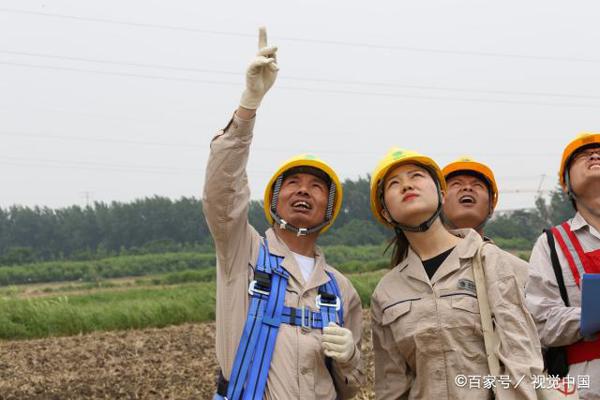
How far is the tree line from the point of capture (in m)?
55.8

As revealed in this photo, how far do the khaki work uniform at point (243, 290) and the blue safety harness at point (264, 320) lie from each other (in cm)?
3

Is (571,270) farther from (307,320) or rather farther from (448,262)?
(307,320)

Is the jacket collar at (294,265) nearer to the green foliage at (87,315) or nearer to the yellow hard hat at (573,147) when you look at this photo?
the yellow hard hat at (573,147)

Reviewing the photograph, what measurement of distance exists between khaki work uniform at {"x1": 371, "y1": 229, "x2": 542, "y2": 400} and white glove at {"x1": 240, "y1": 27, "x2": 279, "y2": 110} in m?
1.03

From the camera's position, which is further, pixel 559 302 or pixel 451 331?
pixel 559 302

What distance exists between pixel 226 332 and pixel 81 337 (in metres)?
11.7

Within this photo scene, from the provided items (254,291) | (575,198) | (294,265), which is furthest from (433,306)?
(575,198)

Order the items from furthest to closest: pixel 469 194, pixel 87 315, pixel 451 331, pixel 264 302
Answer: pixel 87 315 → pixel 469 194 → pixel 264 302 → pixel 451 331

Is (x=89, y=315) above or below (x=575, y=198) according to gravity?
below

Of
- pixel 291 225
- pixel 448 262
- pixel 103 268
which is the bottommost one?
pixel 103 268

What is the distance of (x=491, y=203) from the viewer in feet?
13.9

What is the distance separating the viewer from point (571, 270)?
10.5ft

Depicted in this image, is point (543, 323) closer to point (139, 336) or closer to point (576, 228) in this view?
point (576, 228)

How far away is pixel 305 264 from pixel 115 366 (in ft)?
25.6
